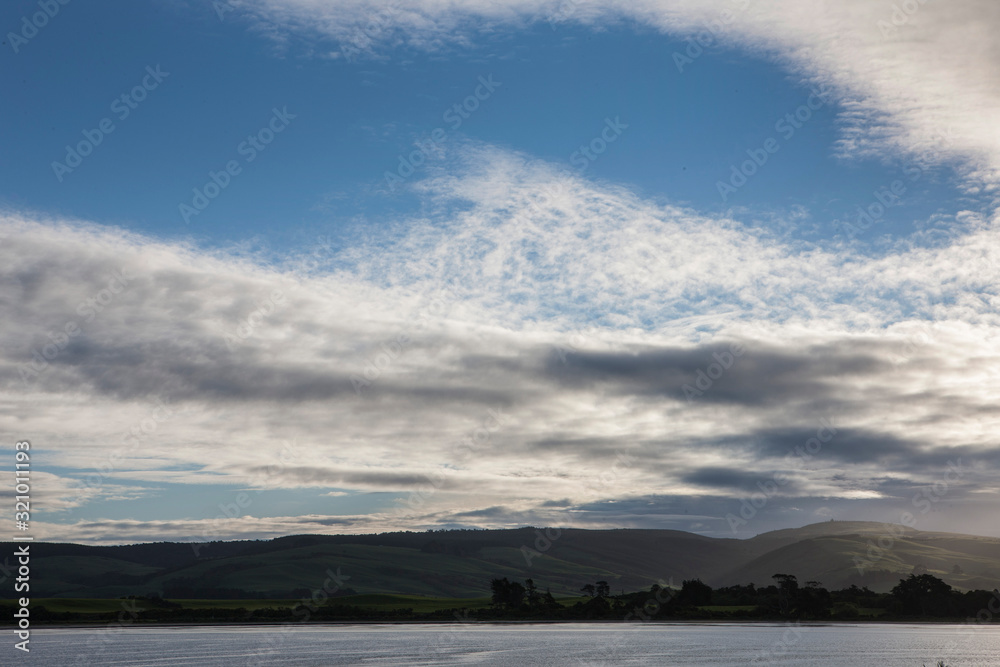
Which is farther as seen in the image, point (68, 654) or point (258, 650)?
point (258, 650)

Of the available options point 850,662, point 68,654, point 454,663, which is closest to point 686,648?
point 850,662

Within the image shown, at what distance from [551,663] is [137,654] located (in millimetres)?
76228

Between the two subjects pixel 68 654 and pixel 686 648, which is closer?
pixel 68 654

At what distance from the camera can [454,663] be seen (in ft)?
449

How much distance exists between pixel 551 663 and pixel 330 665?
116 feet

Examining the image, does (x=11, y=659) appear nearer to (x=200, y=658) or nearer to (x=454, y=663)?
(x=200, y=658)

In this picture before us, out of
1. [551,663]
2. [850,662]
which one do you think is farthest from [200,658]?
[850,662]

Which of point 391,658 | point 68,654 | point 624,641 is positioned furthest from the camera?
point 624,641

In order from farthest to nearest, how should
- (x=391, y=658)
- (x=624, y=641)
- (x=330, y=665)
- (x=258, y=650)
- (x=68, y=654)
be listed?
(x=624, y=641) → (x=258, y=650) → (x=68, y=654) → (x=391, y=658) → (x=330, y=665)

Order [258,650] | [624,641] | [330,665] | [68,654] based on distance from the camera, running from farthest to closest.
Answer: [624,641], [258,650], [68,654], [330,665]

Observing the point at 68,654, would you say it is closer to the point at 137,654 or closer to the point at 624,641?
the point at 137,654

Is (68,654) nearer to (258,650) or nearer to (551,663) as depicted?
(258,650)

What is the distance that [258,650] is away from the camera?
558ft

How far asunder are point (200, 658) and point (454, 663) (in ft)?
148
